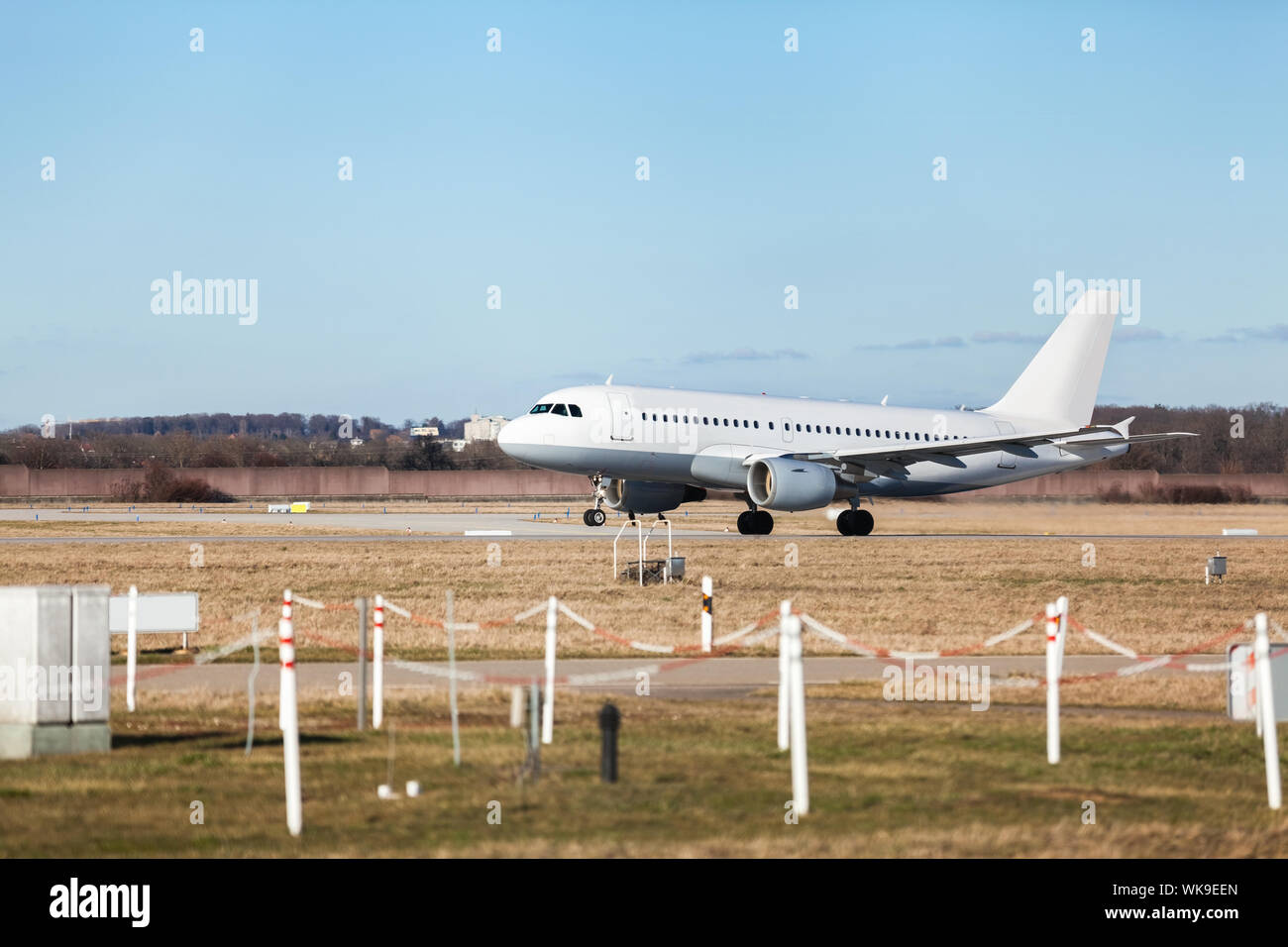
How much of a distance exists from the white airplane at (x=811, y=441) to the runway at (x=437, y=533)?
51.2 inches

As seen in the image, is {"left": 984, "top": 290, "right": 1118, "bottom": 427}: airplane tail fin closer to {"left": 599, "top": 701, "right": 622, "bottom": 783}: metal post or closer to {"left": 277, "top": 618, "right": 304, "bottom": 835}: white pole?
{"left": 599, "top": 701, "right": 622, "bottom": 783}: metal post

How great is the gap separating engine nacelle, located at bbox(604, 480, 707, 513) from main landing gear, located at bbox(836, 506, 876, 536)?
4.60 m

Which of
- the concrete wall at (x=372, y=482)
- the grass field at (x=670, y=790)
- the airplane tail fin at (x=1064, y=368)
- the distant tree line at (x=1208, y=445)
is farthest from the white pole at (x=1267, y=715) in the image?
the concrete wall at (x=372, y=482)

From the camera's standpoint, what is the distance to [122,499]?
3733 inches

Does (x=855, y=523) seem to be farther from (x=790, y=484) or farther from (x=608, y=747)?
(x=608, y=747)

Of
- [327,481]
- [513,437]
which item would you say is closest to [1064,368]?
[513,437]

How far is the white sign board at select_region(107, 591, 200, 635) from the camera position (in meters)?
20.5

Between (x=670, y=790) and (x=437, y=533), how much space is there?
42.4 m

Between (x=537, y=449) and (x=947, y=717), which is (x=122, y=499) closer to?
(x=537, y=449)

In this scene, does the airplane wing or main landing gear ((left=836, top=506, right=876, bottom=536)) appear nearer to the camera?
the airplane wing

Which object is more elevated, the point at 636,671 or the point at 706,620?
the point at 706,620

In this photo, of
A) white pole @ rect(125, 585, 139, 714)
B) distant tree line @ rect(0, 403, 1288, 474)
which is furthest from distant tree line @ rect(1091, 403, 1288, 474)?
white pole @ rect(125, 585, 139, 714)

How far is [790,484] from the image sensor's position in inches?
1727
